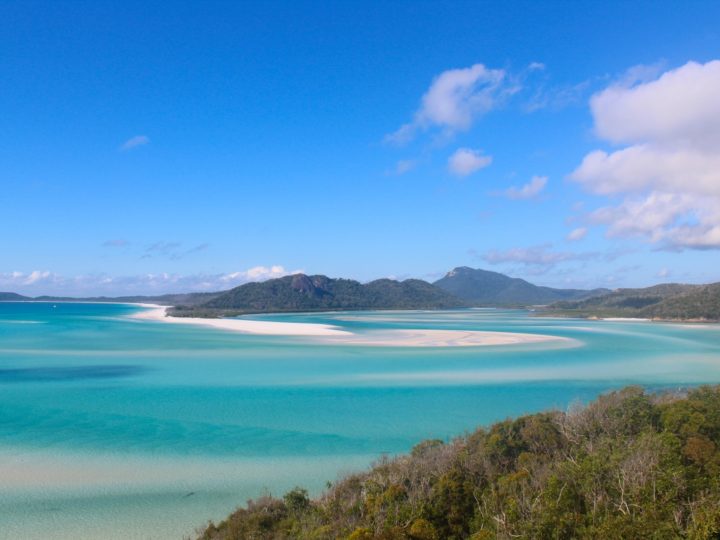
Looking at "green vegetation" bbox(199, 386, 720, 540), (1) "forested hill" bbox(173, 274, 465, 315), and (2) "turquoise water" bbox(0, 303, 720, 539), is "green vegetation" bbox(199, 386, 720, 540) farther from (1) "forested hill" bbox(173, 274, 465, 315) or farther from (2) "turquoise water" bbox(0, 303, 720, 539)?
(1) "forested hill" bbox(173, 274, 465, 315)

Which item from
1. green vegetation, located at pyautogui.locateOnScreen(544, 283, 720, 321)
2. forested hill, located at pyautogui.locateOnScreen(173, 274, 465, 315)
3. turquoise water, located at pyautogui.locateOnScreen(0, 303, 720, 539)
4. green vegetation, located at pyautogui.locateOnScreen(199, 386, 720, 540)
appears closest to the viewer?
green vegetation, located at pyautogui.locateOnScreen(199, 386, 720, 540)

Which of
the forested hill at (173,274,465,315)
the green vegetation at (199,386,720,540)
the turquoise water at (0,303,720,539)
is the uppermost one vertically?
the forested hill at (173,274,465,315)

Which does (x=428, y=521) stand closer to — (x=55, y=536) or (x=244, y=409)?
(x=55, y=536)

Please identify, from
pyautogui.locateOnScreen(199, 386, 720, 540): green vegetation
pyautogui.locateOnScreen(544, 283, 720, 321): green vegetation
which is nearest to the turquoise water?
pyautogui.locateOnScreen(199, 386, 720, 540): green vegetation

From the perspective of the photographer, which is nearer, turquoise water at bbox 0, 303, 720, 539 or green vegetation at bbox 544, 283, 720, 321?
turquoise water at bbox 0, 303, 720, 539

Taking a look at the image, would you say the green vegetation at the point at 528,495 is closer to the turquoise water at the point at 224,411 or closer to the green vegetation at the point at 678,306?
the turquoise water at the point at 224,411
